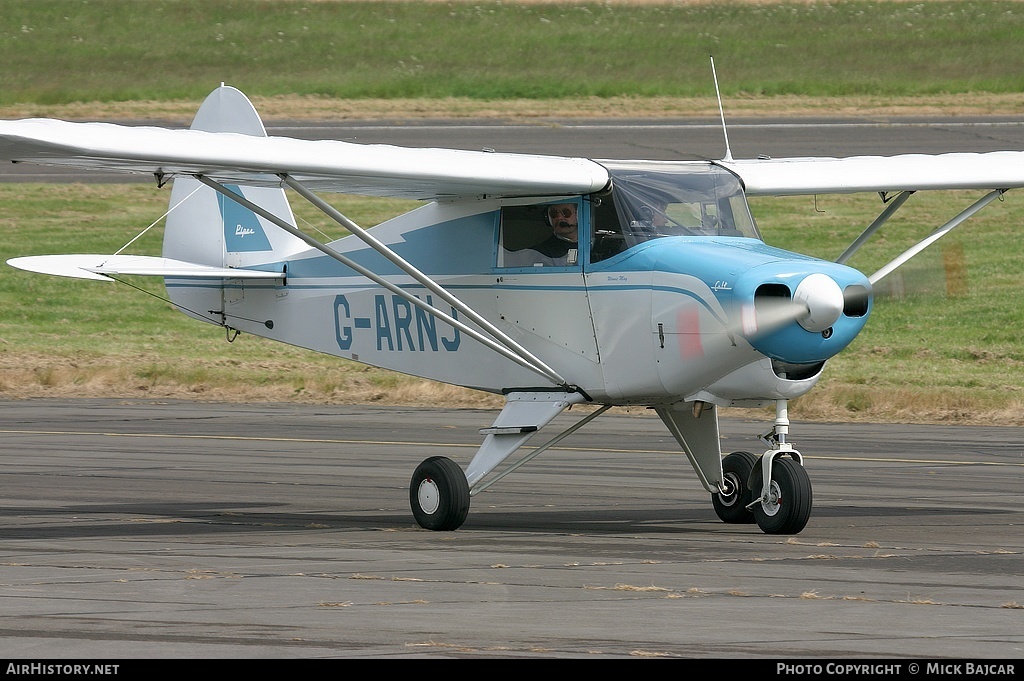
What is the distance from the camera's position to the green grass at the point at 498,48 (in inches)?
2024

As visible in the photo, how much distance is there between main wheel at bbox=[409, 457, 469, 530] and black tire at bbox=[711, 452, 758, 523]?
2.16m

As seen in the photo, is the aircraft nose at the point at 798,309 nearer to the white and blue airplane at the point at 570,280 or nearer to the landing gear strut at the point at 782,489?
the white and blue airplane at the point at 570,280

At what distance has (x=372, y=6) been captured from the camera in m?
69.1

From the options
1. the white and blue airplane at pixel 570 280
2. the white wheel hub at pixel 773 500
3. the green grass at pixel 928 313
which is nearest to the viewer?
the white and blue airplane at pixel 570 280

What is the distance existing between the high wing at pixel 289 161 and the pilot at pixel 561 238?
20cm

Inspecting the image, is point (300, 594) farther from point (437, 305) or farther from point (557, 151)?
point (557, 151)

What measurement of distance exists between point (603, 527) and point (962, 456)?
6.49 metres

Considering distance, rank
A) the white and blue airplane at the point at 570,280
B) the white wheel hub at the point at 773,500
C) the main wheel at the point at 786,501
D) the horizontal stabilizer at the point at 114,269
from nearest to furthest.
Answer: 1. the white and blue airplane at the point at 570,280
2. the main wheel at the point at 786,501
3. the white wheel hub at the point at 773,500
4. the horizontal stabilizer at the point at 114,269

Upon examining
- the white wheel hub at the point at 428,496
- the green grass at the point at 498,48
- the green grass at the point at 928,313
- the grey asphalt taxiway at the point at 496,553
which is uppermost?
the green grass at the point at 498,48

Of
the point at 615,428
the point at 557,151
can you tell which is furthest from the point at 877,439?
the point at 557,151

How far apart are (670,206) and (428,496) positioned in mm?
2971

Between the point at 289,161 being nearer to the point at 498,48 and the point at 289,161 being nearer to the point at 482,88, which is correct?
the point at 482,88

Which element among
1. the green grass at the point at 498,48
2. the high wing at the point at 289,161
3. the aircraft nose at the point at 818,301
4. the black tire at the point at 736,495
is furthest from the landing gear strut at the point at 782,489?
the green grass at the point at 498,48

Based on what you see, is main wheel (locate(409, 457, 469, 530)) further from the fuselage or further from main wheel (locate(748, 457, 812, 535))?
main wheel (locate(748, 457, 812, 535))
